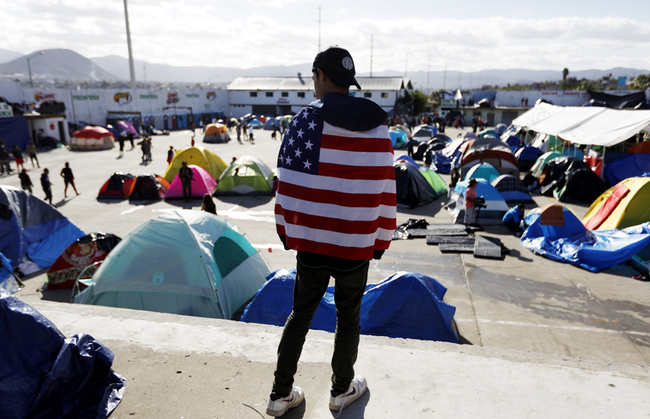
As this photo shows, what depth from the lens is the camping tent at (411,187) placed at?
49.1 feet

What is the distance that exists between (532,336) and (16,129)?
3281 centimetres

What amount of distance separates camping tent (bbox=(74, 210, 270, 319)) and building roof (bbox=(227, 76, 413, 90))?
50729mm

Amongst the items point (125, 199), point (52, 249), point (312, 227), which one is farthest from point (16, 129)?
point (312, 227)

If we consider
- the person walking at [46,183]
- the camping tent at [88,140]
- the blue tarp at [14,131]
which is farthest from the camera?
the camping tent at [88,140]

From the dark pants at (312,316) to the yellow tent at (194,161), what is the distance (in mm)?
17141

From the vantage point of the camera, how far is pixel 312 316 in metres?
2.39

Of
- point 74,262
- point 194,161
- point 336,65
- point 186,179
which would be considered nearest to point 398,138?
point 194,161

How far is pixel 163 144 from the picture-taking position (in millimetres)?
33438

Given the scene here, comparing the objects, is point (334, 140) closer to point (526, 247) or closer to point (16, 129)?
point (526, 247)

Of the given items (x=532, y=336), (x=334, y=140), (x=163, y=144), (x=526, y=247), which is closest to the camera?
(x=334, y=140)

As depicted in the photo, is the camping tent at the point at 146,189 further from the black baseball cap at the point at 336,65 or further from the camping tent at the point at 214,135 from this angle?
the camping tent at the point at 214,135

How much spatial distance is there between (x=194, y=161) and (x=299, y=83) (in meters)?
43.3

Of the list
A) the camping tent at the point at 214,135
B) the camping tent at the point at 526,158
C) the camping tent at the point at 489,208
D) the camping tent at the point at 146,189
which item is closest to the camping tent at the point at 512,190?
the camping tent at the point at 489,208

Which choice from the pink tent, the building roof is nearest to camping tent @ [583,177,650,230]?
the pink tent
